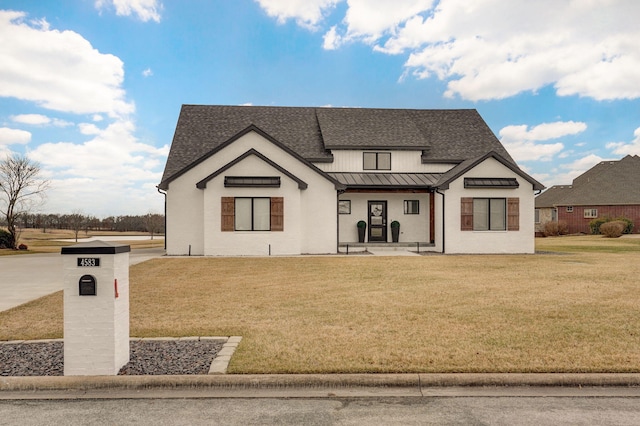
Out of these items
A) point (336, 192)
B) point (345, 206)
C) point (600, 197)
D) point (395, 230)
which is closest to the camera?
point (336, 192)

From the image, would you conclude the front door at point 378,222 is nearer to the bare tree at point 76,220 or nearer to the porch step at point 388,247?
the porch step at point 388,247

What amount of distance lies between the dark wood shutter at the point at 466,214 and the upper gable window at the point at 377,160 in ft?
17.1

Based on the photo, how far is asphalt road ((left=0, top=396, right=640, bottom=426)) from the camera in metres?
4.23

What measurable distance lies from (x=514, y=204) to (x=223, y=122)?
17614 mm

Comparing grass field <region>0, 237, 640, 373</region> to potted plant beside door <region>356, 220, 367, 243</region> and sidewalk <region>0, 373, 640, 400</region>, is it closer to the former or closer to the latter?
sidewalk <region>0, 373, 640, 400</region>

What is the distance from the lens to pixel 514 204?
22859 millimetres

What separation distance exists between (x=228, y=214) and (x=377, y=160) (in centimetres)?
961

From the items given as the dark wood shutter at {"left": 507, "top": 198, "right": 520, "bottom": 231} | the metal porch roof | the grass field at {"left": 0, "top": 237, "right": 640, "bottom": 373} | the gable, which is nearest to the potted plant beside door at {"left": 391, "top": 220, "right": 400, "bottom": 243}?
the metal porch roof

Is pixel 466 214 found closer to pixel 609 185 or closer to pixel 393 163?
pixel 393 163

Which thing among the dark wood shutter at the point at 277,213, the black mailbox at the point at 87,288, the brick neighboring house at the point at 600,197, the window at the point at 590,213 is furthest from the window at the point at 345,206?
the window at the point at 590,213

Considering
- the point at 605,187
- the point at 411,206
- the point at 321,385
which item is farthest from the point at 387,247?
the point at 605,187

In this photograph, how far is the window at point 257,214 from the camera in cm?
2127

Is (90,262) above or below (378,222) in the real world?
below

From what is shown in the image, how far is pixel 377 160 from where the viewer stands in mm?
26141
